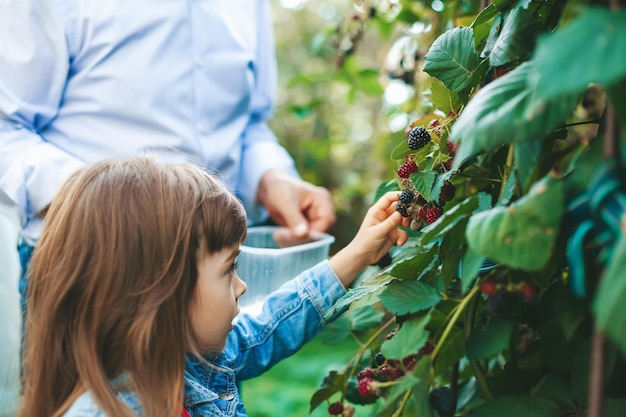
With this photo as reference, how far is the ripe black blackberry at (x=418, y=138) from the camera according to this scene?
93 centimetres

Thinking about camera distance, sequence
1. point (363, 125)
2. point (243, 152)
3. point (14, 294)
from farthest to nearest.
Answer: point (363, 125) → point (14, 294) → point (243, 152)

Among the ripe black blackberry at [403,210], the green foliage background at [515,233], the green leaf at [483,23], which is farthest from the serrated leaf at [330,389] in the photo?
the green leaf at [483,23]

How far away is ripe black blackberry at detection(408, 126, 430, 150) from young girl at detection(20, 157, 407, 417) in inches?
7.5

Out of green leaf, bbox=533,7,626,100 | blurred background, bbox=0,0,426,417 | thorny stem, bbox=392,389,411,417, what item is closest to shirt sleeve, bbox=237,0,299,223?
blurred background, bbox=0,0,426,417

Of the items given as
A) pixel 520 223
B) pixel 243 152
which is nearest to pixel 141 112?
pixel 243 152

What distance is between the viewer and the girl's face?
106 centimetres

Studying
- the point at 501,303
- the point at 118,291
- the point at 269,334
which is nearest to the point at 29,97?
the point at 118,291

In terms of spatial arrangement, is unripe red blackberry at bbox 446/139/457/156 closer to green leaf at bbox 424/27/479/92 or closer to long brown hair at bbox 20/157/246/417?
green leaf at bbox 424/27/479/92

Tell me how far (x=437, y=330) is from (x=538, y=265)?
1.01 feet

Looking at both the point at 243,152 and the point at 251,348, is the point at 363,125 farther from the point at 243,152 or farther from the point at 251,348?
the point at 251,348

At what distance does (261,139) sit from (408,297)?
101cm

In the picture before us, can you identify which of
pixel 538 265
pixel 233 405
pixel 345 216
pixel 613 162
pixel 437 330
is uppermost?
pixel 613 162

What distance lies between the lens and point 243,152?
5.70 ft

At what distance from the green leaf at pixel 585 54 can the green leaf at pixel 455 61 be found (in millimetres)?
374
